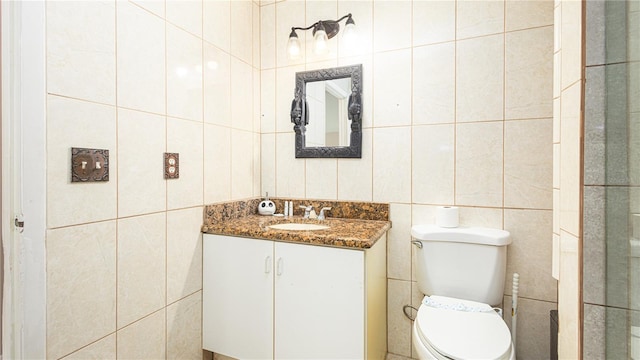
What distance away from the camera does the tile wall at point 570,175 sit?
0.66 metres

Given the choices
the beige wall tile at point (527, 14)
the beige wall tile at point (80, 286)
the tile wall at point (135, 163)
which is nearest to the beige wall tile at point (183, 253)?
the tile wall at point (135, 163)

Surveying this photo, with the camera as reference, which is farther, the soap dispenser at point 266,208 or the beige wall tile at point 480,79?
the soap dispenser at point 266,208

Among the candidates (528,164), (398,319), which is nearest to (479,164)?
(528,164)

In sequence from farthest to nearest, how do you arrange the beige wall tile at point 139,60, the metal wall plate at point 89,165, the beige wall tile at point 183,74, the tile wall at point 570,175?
the beige wall tile at point 183,74, the beige wall tile at point 139,60, the metal wall plate at point 89,165, the tile wall at point 570,175

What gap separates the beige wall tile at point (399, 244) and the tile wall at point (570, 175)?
88 centimetres

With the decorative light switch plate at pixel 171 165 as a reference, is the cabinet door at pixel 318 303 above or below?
below

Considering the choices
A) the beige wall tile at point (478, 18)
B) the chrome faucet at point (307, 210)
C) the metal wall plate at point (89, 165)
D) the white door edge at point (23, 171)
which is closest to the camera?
the white door edge at point (23, 171)

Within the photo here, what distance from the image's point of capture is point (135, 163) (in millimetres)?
1216

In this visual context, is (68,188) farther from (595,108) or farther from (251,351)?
(595,108)

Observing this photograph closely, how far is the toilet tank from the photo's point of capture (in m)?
1.41

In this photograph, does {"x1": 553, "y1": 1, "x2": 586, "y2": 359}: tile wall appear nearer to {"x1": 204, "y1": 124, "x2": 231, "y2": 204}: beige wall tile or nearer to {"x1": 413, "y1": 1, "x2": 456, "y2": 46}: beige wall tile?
{"x1": 413, "y1": 1, "x2": 456, "y2": 46}: beige wall tile

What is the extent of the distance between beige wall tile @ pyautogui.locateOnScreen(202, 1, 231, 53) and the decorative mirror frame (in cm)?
47

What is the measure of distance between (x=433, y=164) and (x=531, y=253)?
637mm

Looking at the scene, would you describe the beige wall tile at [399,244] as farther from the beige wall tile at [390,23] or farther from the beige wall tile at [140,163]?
the beige wall tile at [140,163]
